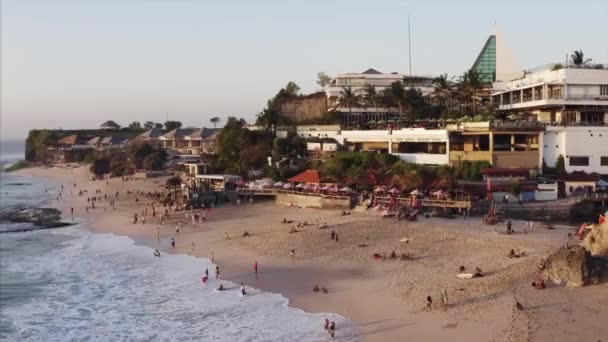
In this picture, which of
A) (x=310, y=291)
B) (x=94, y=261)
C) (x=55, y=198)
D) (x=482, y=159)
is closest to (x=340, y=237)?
(x=310, y=291)

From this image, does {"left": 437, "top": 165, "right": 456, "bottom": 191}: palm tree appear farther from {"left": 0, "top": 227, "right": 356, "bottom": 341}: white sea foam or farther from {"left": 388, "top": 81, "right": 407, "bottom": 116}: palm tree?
{"left": 388, "top": 81, "right": 407, "bottom": 116}: palm tree

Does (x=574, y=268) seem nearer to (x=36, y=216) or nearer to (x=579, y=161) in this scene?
(x=579, y=161)

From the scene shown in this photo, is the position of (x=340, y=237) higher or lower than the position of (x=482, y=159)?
lower

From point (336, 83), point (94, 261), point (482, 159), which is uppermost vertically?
point (336, 83)

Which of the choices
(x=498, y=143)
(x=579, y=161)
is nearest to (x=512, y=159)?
(x=498, y=143)

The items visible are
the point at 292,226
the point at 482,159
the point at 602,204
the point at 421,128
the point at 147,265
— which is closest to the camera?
the point at 147,265

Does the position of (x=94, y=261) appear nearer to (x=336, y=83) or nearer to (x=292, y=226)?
(x=292, y=226)

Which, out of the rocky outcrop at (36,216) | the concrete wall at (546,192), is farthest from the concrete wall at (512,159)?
the rocky outcrop at (36,216)
